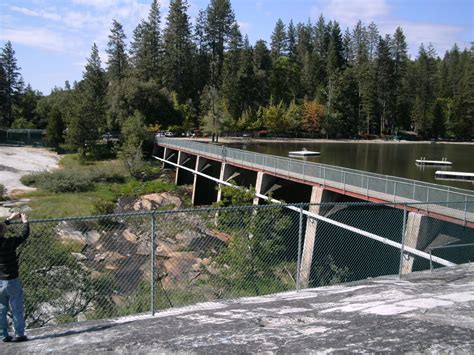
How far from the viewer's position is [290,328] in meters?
6.52

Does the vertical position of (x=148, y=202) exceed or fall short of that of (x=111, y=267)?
it exceeds it

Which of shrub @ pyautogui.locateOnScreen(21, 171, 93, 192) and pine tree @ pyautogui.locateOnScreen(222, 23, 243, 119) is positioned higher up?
pine tree @ pyautogui.locateOnScreen(222, 23, 243, 119)

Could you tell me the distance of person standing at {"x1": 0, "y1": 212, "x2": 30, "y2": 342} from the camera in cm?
599

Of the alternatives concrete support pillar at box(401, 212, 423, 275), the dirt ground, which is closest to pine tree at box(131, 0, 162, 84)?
the dirt ground

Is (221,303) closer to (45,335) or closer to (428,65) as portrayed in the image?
(45,335)

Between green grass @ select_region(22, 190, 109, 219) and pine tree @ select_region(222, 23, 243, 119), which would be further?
pine tree @ select_region(222, 23, 243, 119)

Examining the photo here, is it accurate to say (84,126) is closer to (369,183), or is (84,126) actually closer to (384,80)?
(369,183)

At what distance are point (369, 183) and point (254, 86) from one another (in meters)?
84.7

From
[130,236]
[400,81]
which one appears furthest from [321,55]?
[130,236]

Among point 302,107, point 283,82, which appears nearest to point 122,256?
point 302,107

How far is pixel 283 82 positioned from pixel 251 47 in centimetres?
1394

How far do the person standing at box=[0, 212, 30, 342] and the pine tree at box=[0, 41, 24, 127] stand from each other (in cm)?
9134

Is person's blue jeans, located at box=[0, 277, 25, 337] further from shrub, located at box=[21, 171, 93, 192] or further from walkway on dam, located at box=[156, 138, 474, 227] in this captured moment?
shrub, located at box=[21, 171, 93, 192]

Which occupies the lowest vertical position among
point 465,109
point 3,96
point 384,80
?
point 3,96
